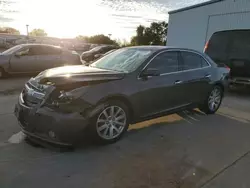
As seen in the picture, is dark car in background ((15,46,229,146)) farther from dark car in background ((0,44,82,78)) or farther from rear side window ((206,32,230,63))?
dark car in background ((0,44,82,78))

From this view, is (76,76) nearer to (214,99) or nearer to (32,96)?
(32,96)

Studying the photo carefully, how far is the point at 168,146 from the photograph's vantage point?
427cm

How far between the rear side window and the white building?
23.4ft

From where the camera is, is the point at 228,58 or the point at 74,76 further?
the point at 228,58

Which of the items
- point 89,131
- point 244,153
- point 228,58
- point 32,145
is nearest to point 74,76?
point 89,131

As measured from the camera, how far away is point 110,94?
401 centimetres

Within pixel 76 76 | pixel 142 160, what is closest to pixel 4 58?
Result: pixel 76 76

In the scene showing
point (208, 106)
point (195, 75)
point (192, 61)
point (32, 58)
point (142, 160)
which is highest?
point (192, 61)

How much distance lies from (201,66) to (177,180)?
10.4 feet

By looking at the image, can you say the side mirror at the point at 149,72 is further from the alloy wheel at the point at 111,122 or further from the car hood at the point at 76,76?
the alloy wheel at the point at 111,122

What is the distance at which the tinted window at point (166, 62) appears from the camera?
4.80 metres

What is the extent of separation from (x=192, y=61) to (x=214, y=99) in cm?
123

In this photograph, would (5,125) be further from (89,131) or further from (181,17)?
(181,17)

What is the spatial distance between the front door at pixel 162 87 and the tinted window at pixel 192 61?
0.82 feet
